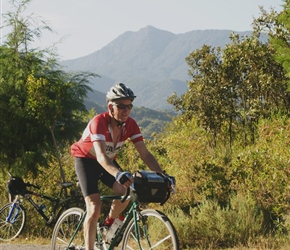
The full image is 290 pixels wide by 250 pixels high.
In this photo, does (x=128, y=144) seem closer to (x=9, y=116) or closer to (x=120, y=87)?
(x=9, y=116)

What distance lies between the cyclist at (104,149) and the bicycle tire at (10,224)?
4.37 meters

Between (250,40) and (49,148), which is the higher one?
(250,40)

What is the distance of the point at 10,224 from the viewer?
8.92 m

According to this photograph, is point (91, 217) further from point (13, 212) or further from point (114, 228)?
point (13, 212)

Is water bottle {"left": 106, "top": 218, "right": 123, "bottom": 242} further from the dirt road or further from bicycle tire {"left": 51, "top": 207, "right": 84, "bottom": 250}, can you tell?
the dirt road

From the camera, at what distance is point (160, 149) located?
16.3m


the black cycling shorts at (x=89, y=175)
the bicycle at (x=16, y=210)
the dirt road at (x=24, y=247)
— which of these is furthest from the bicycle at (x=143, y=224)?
the bicycle at (x=16, y=210)

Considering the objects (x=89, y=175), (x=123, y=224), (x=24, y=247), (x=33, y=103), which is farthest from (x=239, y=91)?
(x=123, y=224)

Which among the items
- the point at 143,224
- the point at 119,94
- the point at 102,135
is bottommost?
the point at 143,224

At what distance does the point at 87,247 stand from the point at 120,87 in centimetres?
164

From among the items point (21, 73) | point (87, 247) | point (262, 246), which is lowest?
point (262, 246)

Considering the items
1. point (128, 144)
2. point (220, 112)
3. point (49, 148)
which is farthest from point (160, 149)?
point (49, 148)

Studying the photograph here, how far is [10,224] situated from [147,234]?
17.1 feet

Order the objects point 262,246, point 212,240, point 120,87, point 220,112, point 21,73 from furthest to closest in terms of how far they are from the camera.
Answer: point 220,112, point 21,73, point 212,240, point 262,246, point 120,87
